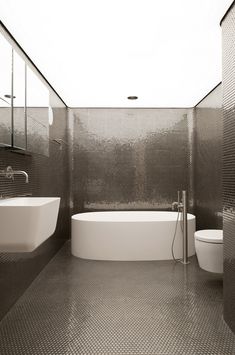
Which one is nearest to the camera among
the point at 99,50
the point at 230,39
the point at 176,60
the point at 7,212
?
the point at 7,212

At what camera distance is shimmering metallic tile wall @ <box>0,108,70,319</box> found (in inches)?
97.3

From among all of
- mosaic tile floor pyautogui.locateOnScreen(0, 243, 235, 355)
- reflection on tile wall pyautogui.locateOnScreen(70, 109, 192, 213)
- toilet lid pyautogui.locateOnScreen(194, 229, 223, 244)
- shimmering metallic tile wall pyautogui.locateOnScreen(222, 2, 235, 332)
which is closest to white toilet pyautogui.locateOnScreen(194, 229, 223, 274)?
toilet lid pyautogui.locateOnScreen(194, 229, 223, 244)

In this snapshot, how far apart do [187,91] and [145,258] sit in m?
2.35

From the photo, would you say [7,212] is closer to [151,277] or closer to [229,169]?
[229,169]

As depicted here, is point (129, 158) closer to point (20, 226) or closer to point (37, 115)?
point (37, 115)

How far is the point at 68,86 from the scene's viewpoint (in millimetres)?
3891

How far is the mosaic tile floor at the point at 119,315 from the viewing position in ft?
6.38

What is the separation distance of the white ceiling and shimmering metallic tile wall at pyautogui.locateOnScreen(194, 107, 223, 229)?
515mm

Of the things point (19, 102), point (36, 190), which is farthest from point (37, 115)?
point (36, 190)

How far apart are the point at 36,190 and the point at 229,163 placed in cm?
212

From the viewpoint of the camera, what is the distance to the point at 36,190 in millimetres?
3369

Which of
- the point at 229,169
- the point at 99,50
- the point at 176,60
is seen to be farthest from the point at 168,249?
the point at 99,50

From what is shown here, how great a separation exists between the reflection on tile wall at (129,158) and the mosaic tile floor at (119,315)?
177cm

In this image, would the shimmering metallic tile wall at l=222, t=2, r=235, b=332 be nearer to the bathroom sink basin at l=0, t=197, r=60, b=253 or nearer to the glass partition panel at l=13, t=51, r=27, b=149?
the bathroom sink basin at l=0, t=197, r=60, b=253
